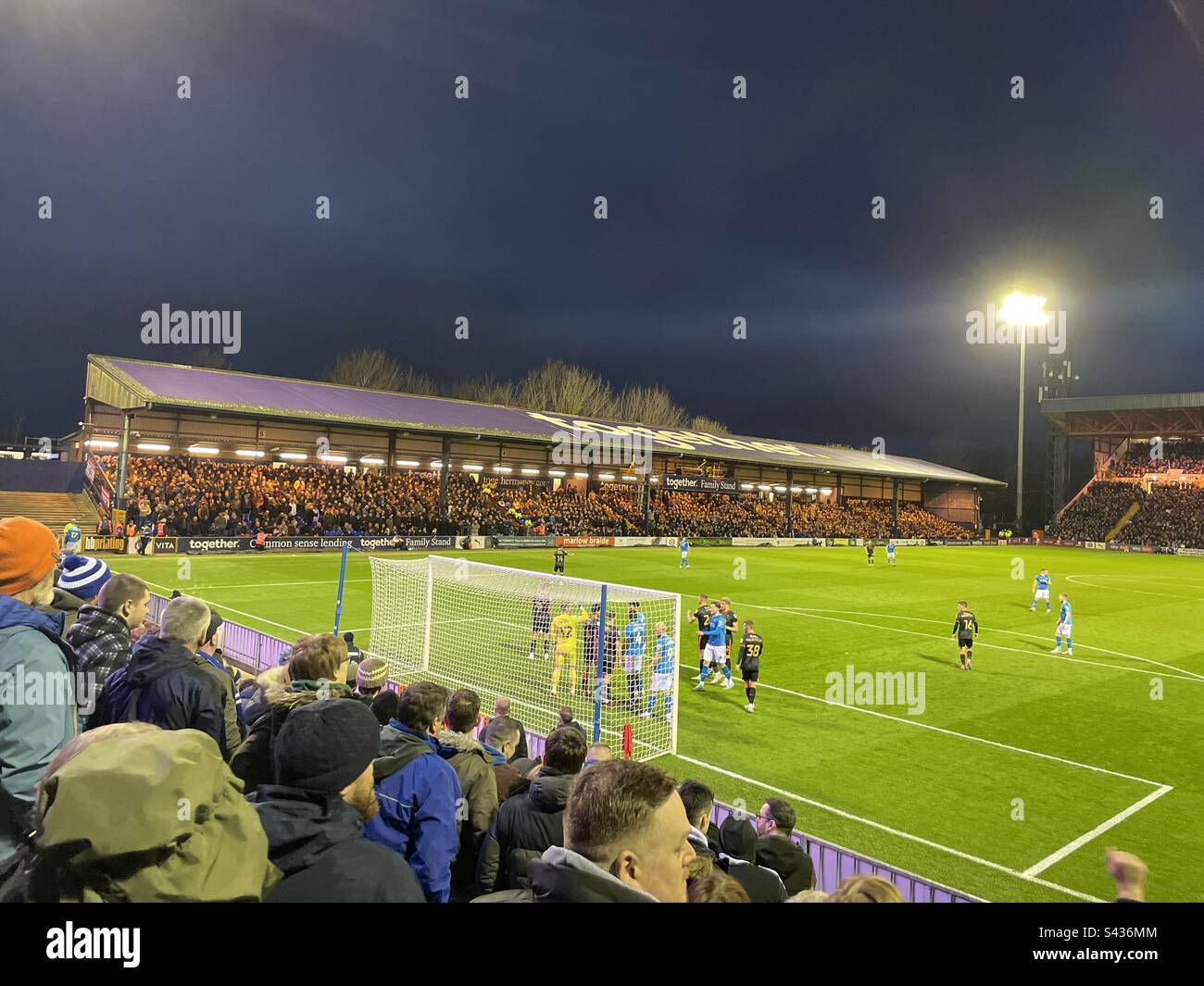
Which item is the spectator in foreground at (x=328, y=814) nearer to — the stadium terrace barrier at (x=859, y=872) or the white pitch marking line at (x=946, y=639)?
the stadium terrace barrier at (x=859, y=872)

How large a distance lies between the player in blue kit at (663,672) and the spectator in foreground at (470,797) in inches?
265

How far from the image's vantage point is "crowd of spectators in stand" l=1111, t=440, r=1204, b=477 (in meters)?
77.9

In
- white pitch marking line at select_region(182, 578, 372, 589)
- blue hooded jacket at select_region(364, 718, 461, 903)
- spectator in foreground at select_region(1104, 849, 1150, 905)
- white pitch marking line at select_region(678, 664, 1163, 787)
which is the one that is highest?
blue hooded jacket at select_region(364, 718, 461, 903)

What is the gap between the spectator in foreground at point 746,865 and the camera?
4.12 metres

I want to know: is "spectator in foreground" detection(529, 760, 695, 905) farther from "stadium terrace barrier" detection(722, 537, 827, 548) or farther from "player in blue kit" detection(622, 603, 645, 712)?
"stadium terrace barrier" detection(722, 537, 827, 548)

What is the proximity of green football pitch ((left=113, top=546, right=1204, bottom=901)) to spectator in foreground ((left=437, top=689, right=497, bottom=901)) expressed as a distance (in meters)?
5.10

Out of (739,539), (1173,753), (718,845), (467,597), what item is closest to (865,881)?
(718,845)

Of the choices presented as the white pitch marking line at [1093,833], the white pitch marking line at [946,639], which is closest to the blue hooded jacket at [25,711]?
the white pitch marking line at [1093,833]

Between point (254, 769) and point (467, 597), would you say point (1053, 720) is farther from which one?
point (467, 597)

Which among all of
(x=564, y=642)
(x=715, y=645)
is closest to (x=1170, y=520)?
(x=715, y=645)

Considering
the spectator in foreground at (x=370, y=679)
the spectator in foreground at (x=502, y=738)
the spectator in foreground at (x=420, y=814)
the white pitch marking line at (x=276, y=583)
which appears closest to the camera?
the spectator in foreground at (x=420, y=814)

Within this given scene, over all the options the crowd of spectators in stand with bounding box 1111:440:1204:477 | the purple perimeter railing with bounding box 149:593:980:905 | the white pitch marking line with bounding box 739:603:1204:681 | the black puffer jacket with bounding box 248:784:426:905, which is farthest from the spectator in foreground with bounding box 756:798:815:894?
the crowd of spectators in stand with bounding box 1111:440:1204:477

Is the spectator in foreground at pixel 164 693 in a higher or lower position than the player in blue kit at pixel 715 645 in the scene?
higher

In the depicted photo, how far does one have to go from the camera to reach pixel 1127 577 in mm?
39250
